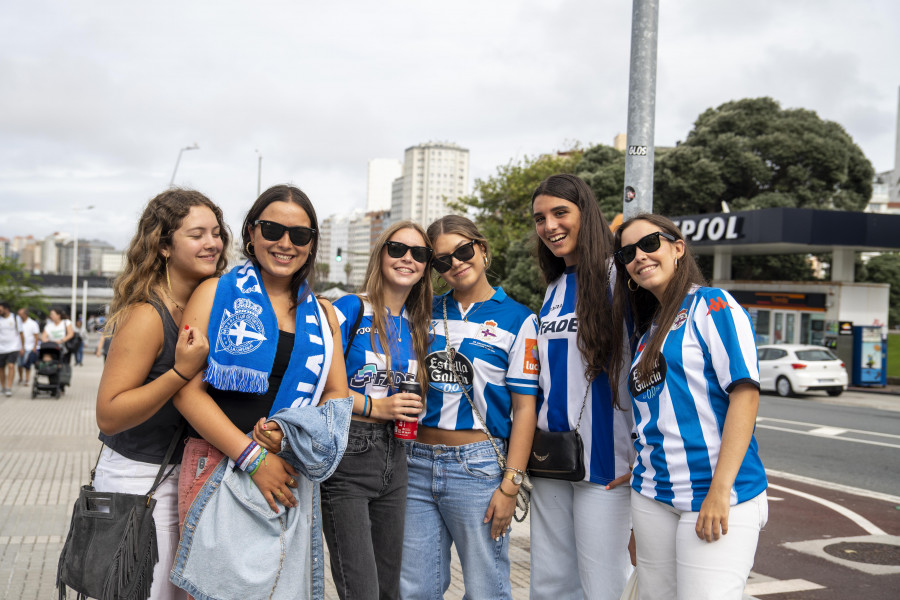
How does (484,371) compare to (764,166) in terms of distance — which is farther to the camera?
(764,166)

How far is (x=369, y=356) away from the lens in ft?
10.2

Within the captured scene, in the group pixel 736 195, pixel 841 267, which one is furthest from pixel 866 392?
pixel 736 195

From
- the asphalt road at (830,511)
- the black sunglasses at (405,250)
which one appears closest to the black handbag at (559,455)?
the black sunglasses at (405,250)

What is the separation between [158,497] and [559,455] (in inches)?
60.6

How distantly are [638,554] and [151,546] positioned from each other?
1.75 meters

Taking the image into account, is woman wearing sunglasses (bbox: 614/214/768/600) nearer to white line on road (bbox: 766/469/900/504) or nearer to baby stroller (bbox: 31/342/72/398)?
white line on road (bbox: 766/469/900/504)

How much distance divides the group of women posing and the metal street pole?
1.70 meters

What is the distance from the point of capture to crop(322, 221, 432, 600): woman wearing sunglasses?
288 cm

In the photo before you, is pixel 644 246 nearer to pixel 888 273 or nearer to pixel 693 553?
pixel 693 553

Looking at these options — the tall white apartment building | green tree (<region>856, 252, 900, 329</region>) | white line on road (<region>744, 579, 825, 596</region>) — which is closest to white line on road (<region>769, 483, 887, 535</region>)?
white line on road (<region>744, 579, 825, 596</region>)

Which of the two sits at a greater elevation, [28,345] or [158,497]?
[158,497]

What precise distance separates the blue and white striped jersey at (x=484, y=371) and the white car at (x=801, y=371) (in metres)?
18.3

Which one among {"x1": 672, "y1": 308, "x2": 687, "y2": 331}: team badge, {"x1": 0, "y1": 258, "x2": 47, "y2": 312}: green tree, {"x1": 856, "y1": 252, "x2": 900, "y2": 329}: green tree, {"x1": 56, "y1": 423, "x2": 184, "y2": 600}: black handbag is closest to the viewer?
{"x1": 56, "y1": 423, "x2": 184, "y2": 600}: black handbag

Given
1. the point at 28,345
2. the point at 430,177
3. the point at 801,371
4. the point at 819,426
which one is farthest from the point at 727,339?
the point at 430,177
